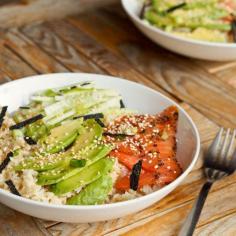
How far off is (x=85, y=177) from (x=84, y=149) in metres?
0.10

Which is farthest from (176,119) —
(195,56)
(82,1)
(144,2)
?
(82,1)

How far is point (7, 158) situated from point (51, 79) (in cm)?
42

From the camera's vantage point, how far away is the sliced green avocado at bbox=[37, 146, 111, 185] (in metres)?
1.23

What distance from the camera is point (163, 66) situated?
2082mm

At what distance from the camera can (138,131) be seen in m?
1.43

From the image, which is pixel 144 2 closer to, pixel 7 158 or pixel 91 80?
pixel 91 80

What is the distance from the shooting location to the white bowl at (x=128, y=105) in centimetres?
115

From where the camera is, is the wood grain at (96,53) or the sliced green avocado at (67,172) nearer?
the sliced green avocado at (67,172)

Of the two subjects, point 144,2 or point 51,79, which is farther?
point 144,2

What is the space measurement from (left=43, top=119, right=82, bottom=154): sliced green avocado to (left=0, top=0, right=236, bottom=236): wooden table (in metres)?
0.18

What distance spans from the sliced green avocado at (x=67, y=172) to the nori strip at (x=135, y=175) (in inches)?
3.1

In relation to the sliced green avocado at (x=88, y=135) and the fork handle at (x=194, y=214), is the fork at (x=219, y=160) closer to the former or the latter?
the fork handle at (x=194, y=214)

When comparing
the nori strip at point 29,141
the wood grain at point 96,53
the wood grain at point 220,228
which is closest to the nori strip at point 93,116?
the nori strip at point 29,141

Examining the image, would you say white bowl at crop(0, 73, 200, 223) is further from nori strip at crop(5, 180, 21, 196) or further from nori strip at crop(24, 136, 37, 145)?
nori strip at crop(24, 136, 37, 145)
